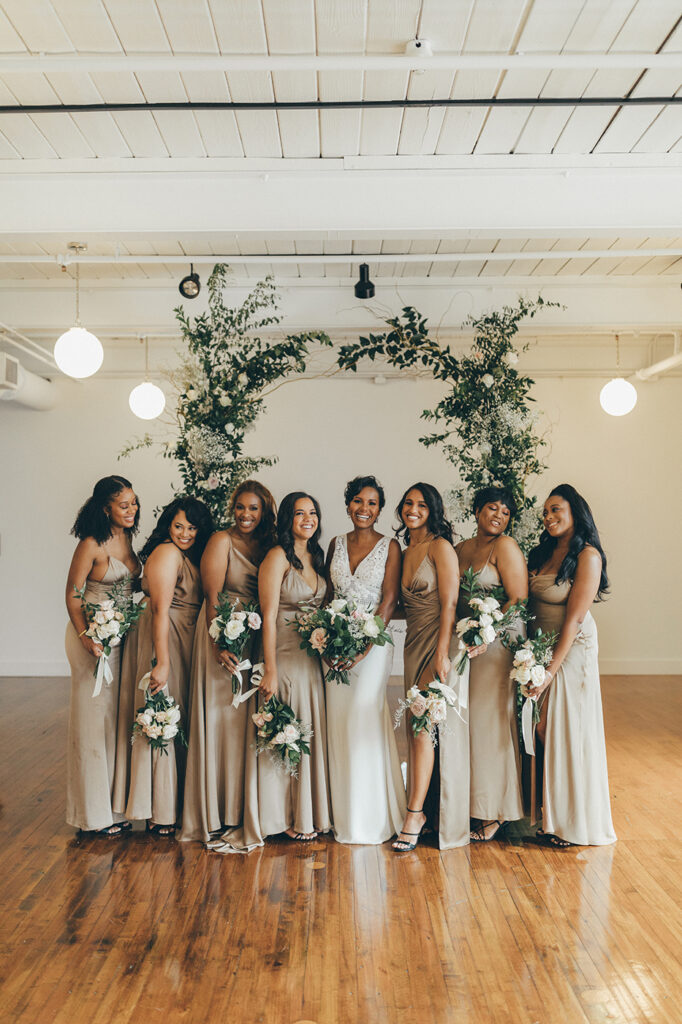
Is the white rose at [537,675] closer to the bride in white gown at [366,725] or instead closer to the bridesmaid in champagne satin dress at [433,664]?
the bridesmaid in champagne satin dress at [433,664]

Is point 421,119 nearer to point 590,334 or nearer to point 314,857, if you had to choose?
point 314,857

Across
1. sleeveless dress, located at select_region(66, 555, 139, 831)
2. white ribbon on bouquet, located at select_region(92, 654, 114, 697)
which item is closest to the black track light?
sleeveless dress, located at select_region(66, 555, 139, 831)

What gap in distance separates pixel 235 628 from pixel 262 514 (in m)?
0.68

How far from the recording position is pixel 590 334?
25.9ft

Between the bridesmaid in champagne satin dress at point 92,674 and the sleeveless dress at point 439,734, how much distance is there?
5.25 ft

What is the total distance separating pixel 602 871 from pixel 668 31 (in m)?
Result: 3.76

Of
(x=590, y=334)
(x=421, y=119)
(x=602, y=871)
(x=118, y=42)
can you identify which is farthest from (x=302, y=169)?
(x=590, y=334)

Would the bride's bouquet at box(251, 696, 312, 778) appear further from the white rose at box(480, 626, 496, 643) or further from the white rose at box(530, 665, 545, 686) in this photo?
the white rose at box(530, 665, 545, 686)

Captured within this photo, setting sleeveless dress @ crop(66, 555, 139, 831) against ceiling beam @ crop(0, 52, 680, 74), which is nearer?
ceiling beam @ crop(0, 52, 680, 74)

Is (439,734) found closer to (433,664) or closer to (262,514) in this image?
(433,664)

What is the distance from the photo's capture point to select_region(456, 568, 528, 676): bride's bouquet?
13.0ft

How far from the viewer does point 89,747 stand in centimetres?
419

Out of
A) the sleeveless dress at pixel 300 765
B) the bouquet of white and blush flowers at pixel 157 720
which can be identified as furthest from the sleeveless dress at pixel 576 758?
the bouquet of white and blush flowers at pixel 157 720

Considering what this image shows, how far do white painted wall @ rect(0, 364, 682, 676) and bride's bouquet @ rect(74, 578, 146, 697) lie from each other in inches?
174
